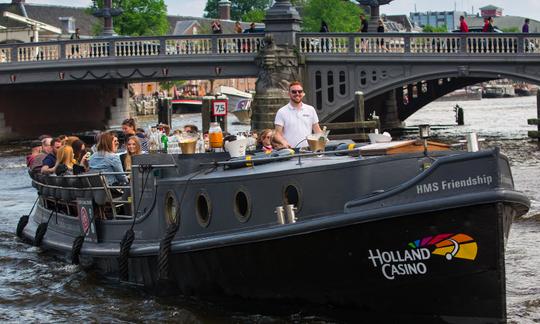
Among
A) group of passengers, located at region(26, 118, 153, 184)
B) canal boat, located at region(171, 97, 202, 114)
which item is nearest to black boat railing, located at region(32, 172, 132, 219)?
group of passengers, located at region(26, 118, 153, 184)

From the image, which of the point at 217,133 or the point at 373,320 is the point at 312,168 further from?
the point at 217,133

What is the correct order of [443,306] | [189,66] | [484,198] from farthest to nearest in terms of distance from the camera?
[189,66], [443,306], [484,198]

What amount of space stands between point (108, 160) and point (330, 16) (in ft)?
292

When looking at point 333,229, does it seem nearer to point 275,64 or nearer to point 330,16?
point 275,64

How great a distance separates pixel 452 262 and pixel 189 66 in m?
32.8

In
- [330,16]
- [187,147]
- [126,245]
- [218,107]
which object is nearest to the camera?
[187,147]

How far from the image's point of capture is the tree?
81062 mm

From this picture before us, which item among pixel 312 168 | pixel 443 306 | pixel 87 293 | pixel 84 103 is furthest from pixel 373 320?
pixel 84 103

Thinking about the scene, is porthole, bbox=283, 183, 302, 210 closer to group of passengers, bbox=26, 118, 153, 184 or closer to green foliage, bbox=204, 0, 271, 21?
group of passengers, bbox=26, 118, 153, 184

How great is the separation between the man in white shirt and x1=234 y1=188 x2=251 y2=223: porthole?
4.21ft

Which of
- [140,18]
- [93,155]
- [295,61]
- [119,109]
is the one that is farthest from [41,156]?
[140,18]

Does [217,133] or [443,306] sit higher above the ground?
[217,133]

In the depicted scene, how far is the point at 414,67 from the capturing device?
132ft

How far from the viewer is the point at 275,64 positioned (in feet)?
133
